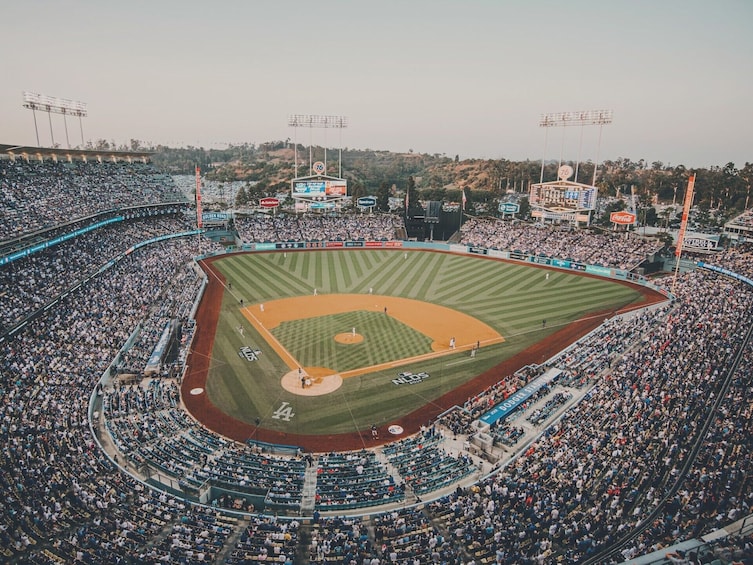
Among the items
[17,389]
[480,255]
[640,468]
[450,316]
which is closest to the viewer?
[640,468]

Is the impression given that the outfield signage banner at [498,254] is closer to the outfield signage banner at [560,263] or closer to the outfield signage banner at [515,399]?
the outfield signage banner at [560,263]

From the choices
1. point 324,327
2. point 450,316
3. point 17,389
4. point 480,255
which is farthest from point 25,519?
point 480,255

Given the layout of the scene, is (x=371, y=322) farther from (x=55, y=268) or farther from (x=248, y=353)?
(x=55, y=268)

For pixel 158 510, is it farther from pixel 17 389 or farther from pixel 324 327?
pixel 324 327

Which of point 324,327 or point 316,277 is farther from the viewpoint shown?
point 316,277

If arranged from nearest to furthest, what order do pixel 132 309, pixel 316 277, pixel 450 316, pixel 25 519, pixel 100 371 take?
pixel 25 519, pixel 100 371, pixel 132 309, pixel 450 316, pixel 316 277

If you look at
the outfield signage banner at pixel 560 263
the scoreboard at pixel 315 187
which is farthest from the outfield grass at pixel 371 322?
the scoreboard at pixel 315 187

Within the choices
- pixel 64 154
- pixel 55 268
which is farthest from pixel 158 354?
pixel 64 154
